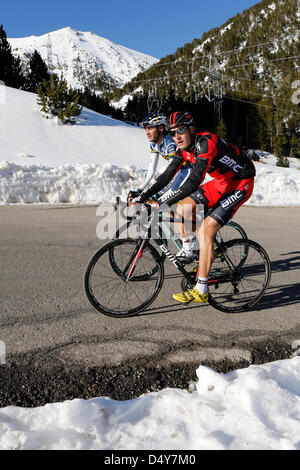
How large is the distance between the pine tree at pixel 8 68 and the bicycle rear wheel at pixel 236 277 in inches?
1251

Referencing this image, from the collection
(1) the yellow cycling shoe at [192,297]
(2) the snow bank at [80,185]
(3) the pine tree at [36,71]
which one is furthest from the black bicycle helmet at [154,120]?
(3) the pine tree at [36,71]

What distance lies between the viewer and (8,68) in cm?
3125

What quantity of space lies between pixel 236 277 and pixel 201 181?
1.41 meters

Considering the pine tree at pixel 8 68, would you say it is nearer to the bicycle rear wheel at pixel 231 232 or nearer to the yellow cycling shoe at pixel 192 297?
the bicycle rear wheel at pixel 231 232

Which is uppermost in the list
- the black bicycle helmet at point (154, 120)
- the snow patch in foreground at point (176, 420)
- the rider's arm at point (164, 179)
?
the black bicycle helmet at point (154, 120)

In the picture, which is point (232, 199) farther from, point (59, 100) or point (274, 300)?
point (59, 100)

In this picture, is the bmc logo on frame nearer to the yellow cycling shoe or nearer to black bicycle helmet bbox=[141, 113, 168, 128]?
the yellow cycling shoe

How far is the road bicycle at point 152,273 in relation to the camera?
3.78m

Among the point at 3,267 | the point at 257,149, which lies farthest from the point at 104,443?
the point at 257,149

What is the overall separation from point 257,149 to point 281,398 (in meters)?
75.4

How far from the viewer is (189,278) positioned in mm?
3994

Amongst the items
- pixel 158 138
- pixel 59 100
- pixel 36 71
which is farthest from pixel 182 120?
pixel 36 71

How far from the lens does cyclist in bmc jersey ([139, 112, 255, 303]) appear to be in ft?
12.0
